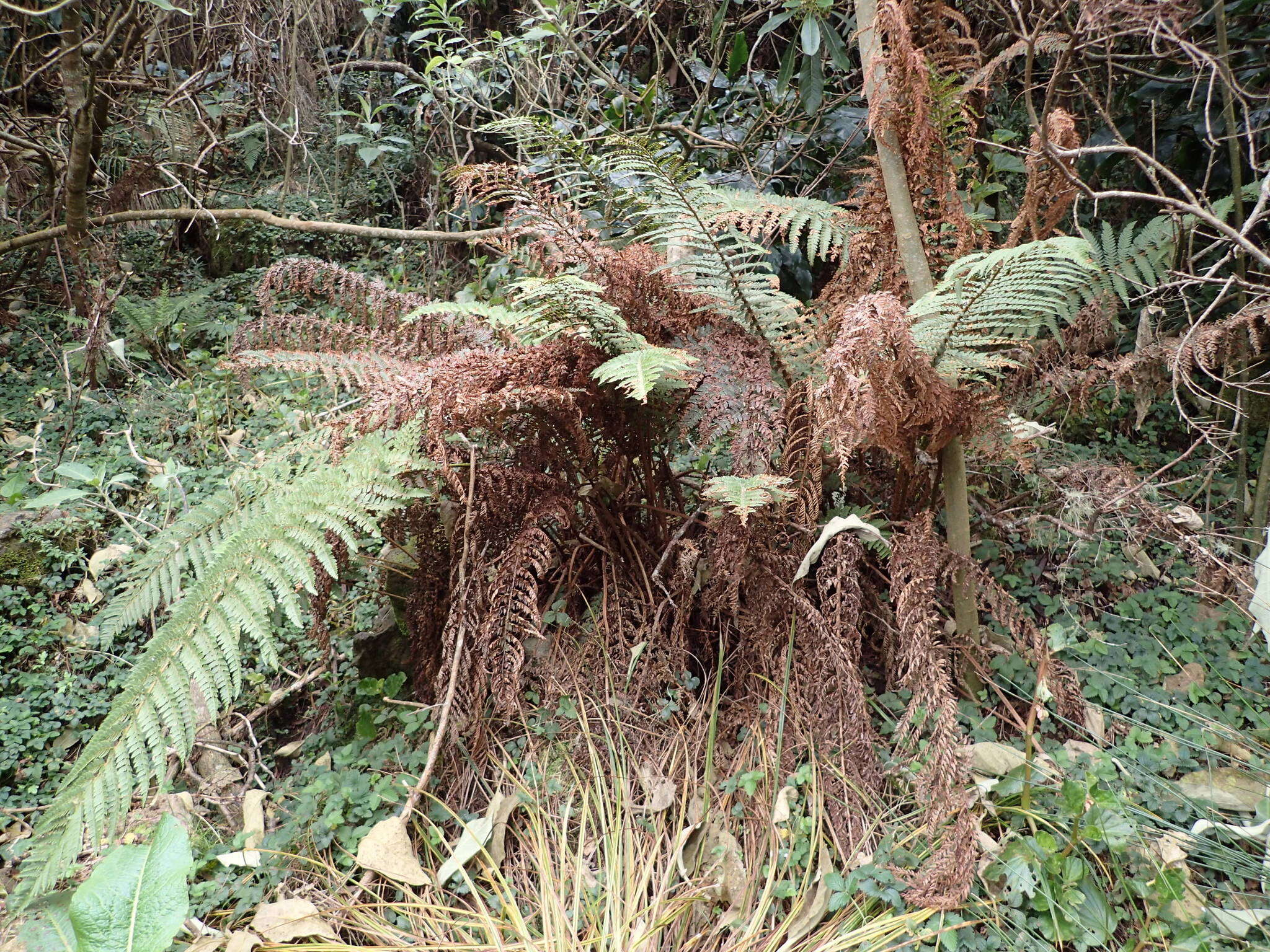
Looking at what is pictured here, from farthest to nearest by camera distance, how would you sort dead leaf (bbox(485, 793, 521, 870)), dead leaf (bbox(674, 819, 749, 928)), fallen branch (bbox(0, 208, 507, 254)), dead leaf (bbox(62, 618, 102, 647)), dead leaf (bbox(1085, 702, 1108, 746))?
fallen branch (bbox(0, 208, 507, 254))
dead leaf (bbox(62, 618, 102, 647))
dead leaf (bbox(1085, 702, 1108, 746))
dead leaf (bbox(485, 793, 521, 870))
dead leaf (bbox(674, 819, 749, 928))

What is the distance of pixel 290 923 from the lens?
1661 mm

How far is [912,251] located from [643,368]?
2.42ft

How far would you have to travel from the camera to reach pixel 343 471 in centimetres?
183

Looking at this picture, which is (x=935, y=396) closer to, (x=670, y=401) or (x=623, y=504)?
(x=670, y=401)

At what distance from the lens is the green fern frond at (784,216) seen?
76.7 inches

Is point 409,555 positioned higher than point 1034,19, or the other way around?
point 1034,19

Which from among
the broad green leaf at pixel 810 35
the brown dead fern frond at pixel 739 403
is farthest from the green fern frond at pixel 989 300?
the broad green leaf at pixel 810 35

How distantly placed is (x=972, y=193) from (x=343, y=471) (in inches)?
75.9

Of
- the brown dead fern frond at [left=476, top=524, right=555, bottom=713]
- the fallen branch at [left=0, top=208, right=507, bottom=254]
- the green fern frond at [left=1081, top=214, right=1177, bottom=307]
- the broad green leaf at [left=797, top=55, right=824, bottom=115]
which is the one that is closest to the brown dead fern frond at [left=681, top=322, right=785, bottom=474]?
the brown dead fern frond at [left=476, top=524, right=555, bottom=713]

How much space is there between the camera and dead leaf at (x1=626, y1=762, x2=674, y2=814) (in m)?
1.85

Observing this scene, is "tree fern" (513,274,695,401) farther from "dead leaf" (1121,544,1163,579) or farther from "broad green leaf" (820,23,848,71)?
"broad green leaf" (820,23,848,71)

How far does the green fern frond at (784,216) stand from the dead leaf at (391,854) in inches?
58.2

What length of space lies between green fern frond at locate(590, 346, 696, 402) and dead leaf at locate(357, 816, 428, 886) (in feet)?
3.41

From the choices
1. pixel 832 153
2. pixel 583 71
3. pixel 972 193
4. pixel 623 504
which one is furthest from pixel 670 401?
pixel 583 71
